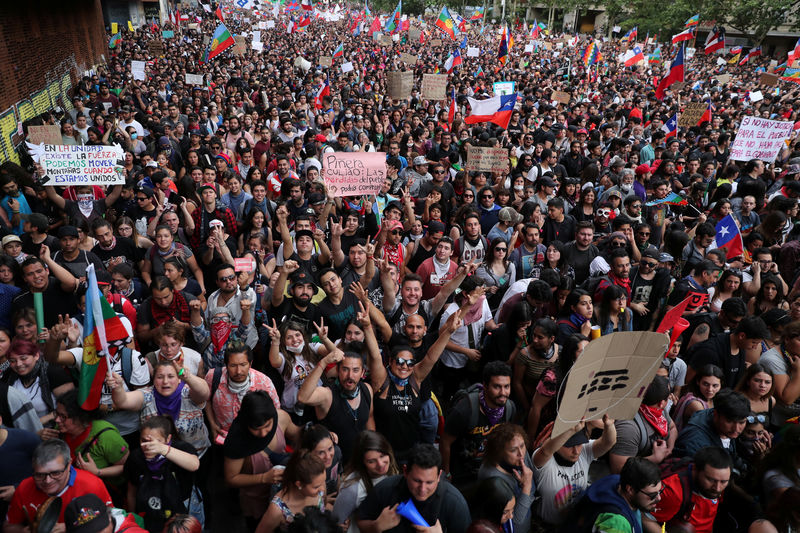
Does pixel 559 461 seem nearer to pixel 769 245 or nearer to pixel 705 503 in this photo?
pixel 705 503

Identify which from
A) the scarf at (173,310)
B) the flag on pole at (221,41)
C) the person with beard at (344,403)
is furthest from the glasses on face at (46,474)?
the flag on pole at (221,41)

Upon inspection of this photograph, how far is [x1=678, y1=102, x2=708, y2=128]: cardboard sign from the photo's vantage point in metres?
12.9

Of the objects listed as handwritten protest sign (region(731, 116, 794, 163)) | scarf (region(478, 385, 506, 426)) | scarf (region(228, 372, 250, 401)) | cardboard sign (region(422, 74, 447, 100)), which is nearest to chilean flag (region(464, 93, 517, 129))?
cardboard sign (region(422, 74, 447, 100))

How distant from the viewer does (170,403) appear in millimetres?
3572

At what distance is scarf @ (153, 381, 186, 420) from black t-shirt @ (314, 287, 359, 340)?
1321 mm

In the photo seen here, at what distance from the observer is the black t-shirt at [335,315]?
181 inches

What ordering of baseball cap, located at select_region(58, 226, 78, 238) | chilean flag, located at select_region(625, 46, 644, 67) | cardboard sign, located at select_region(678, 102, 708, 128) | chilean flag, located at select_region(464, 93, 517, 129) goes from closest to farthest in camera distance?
baseball cap, located at select_region(58, 226, 78, 238) < chilean flag, located at select_region(464, 93, 517, 129) < cardboard sign, located at select_region(678, 102, 708, 128) < chilean flag, located at select_region(625, 46, 644, 67)

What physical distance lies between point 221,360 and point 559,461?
2.57 m

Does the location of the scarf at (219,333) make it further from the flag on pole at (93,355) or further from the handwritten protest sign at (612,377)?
the handwritten protest sign at (612,377)

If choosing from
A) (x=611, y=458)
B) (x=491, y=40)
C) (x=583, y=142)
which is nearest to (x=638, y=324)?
(x=611, y=458)

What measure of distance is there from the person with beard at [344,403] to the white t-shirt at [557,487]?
1.18m

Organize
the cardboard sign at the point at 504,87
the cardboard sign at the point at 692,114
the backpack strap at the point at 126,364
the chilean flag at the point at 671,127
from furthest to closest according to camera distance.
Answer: the cardboard sign at the point at 504,87 < the cardboard sign at the point at 692,114 < the chilean flag at the point at 671,127 < the backpack strap at the point at 126,364

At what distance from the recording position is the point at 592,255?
5863 millimetres

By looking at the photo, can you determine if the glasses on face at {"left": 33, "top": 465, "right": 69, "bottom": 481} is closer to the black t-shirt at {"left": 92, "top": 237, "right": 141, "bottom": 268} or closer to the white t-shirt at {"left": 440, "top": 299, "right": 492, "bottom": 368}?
the white t-shirt at {"left": 440, "top": 299, "right": 492, "bottom": 368}
